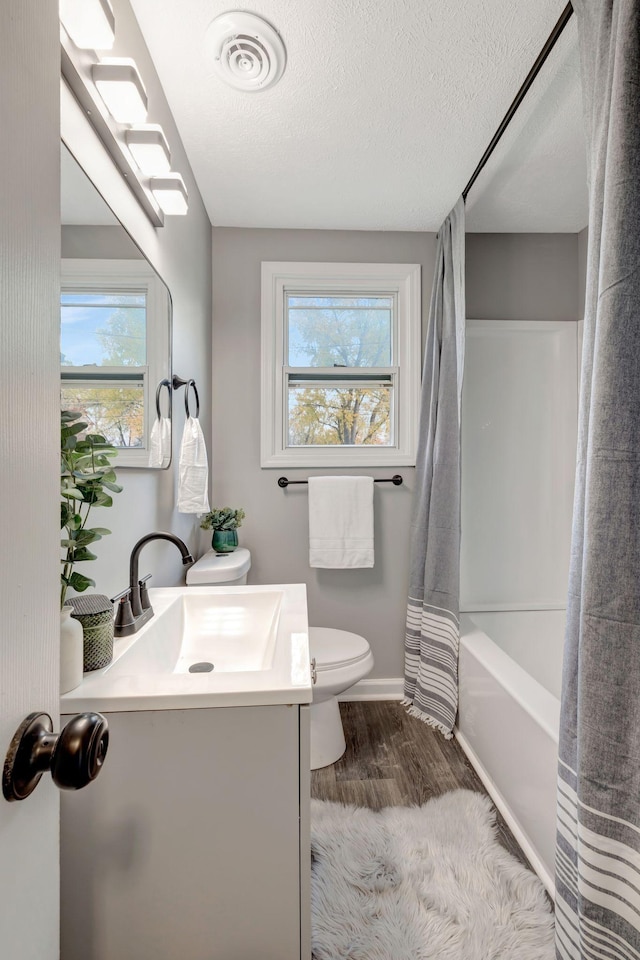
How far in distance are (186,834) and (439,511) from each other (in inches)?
62.9

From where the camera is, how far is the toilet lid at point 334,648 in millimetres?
1828

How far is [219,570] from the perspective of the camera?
6.27ft

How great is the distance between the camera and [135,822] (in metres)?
0.82

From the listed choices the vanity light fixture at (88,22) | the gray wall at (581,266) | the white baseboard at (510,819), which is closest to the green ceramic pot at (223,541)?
the white baseboard at (510,819)

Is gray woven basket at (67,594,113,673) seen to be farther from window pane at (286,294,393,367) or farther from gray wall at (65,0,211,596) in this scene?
window pane at (286,294,393,367)

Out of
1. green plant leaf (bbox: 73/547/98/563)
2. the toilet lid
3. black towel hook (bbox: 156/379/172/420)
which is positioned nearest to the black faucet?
green plant leaf (bbox: 73/547/98/563)

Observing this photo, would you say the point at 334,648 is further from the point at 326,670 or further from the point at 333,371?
the point at 333,371

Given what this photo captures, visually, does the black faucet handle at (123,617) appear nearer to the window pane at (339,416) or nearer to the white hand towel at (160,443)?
the white hand towel at (160,443)

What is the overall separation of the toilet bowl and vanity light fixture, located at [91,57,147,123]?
5.44 ft

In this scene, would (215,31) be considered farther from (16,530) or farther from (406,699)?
(406,699)

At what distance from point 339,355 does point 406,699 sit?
67.4 inches

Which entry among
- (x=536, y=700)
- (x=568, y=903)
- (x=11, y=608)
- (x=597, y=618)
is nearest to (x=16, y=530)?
(x=11, y=608)

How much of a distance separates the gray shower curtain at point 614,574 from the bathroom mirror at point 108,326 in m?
0.99

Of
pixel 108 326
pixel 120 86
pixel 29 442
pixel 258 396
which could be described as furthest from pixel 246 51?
pixel 29 442
